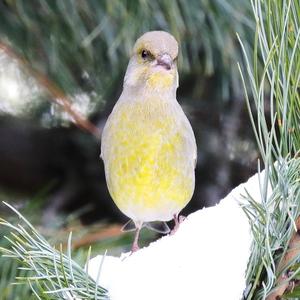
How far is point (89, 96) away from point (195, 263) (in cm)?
135

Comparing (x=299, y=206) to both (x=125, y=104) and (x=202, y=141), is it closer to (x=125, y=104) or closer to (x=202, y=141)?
(x=125, y=104)

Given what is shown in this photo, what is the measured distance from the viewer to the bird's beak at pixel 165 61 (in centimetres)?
152

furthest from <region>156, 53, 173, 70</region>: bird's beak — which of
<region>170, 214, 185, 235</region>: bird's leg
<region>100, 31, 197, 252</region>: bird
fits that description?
<region>170, 214, 185, 235</region>: bird's leg

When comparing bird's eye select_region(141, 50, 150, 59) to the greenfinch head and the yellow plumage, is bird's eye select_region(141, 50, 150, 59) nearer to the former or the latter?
the greenfinch head

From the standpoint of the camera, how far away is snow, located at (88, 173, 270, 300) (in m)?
1.02

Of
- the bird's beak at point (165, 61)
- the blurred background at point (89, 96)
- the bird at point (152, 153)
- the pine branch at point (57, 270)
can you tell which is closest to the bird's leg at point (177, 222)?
the bird at point (152, 153)

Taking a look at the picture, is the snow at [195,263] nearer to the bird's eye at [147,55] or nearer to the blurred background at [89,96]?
the bird's eye at [147,55]

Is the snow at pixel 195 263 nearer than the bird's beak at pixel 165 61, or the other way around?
the snow at pixel 195 263

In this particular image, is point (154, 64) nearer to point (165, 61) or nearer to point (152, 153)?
point (165, 61)

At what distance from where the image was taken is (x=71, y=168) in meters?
2.71

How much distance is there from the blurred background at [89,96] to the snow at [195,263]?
2.45 ft

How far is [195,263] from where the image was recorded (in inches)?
41.1

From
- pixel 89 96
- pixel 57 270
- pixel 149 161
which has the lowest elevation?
pixel 57 270

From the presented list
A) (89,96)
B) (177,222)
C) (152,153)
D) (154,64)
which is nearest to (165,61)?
(154,64)
